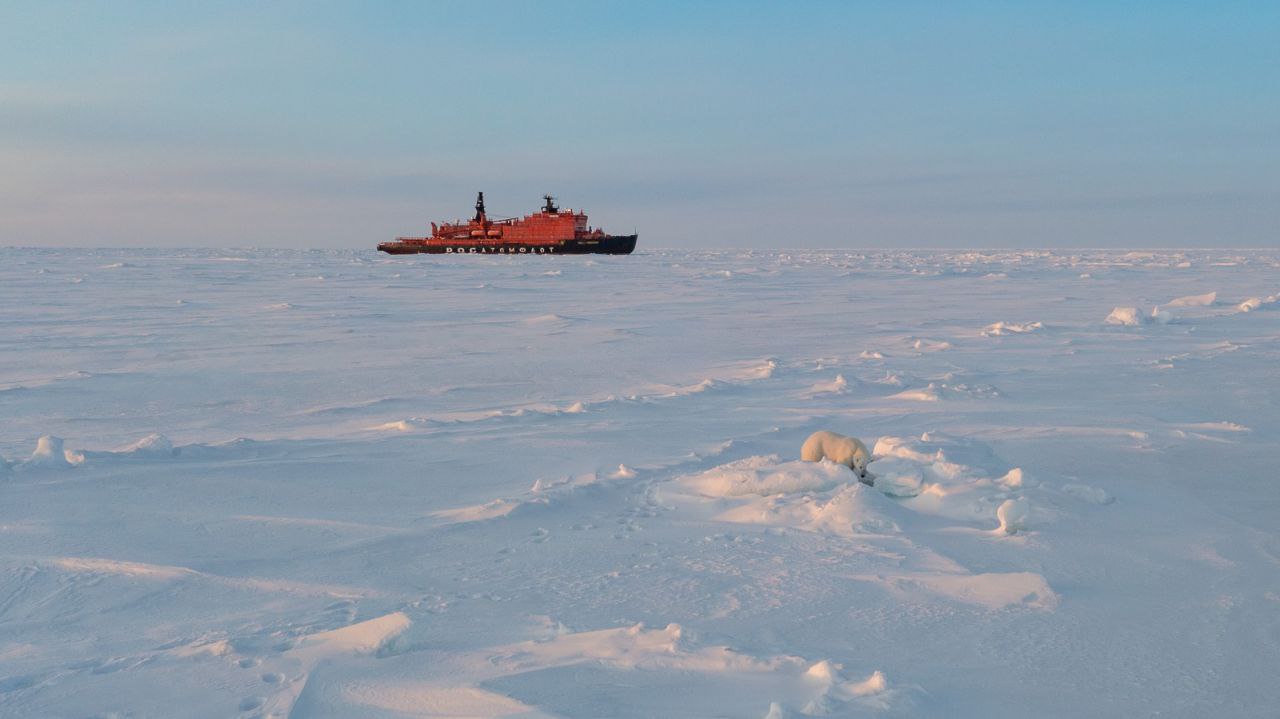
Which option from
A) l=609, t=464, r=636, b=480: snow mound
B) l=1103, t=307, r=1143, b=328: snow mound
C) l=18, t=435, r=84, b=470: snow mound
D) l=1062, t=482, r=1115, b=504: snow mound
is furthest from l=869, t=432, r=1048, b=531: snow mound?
l=1103, t=307, r=1143, b=328: snow mound

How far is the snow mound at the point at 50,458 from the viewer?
17.5 feet

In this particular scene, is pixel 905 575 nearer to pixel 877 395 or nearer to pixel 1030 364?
pixel 877 395

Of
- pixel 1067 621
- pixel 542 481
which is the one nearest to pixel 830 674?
pixel 1067 621

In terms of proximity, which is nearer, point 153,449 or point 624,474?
point 624,474

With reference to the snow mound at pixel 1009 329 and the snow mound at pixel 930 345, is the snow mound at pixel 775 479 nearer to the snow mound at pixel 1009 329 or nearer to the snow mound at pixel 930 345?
the snow mound at pixel 930 345

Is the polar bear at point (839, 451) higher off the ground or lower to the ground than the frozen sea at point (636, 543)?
higher

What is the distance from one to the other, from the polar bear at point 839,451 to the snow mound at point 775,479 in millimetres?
70

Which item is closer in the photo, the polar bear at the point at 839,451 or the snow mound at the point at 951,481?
the snow mound at the point at 951,481

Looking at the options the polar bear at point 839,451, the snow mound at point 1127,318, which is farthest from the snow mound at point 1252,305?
the polar bear at point 839,451

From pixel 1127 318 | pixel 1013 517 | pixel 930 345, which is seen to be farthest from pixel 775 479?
pixel 1127 318

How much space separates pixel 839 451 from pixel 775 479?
437 mm

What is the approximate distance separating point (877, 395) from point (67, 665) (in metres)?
6.70

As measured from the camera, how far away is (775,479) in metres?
4.77

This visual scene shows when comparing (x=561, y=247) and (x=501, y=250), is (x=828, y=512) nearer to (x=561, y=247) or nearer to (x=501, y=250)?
(x=561, y=247)
